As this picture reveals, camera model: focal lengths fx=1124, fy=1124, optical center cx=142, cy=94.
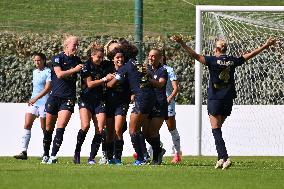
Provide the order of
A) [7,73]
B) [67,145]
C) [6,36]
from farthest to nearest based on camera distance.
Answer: [6,36], [7,73], [67,145]

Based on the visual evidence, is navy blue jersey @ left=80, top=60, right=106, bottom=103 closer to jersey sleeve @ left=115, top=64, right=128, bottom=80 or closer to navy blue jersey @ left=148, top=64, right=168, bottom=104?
jersey sleeve @ left=115, top=64, right=128, bottom=80

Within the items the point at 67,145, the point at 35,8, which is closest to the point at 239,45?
the point at 67,145

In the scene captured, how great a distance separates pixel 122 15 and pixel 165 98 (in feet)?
56.1

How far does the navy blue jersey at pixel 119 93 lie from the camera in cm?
1856

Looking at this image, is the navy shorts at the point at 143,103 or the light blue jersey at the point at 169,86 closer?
the navy shorts at the point at 143,103

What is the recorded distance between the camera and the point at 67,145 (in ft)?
78.6

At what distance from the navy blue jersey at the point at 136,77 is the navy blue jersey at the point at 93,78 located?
629 millimetres

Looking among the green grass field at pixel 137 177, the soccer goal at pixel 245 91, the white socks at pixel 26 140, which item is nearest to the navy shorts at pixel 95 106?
the green grass field at pixel 137 177

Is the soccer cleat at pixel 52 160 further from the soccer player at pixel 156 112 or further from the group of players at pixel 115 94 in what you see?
the soccer player at pixel 156 112

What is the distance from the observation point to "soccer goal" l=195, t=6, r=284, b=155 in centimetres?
2380

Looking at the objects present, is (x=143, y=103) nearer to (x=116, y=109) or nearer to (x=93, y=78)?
(x=116, y=109)

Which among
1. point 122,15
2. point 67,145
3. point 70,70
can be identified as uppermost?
point 122,15

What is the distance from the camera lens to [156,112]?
18.9 m

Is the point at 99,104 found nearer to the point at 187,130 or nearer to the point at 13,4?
the point at 187,130
